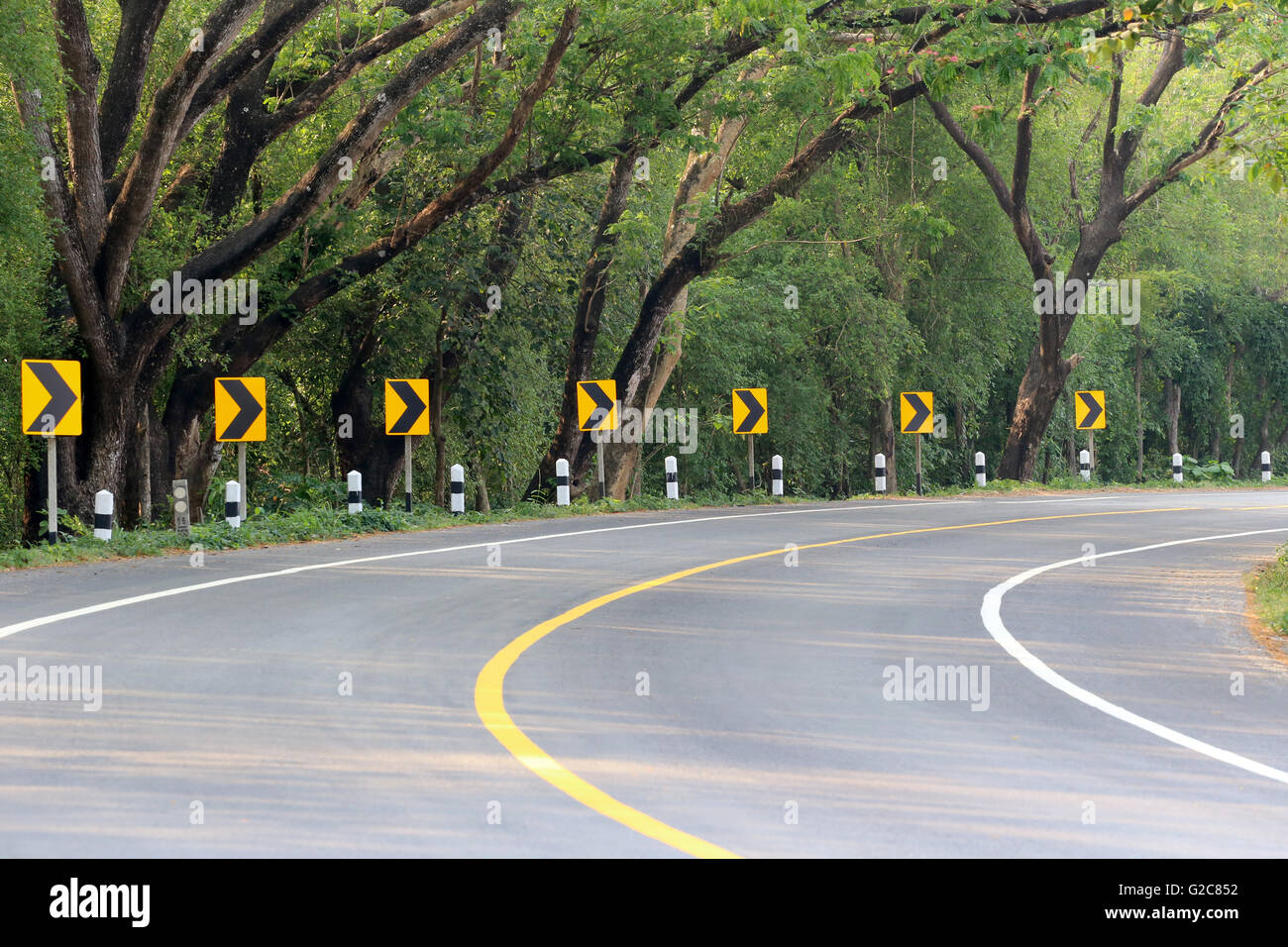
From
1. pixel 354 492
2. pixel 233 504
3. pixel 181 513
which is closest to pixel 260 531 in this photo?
pixel 233 504

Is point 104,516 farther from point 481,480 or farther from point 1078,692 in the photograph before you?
point 481,480

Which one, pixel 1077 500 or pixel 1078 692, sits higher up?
pixel 1077 500

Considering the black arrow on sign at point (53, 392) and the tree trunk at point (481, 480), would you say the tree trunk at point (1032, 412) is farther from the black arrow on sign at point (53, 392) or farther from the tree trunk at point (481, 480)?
the black arrow on sign at point (53, 392)

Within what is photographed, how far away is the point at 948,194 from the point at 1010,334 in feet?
18.1

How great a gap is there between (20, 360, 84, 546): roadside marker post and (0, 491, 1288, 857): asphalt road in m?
2.21

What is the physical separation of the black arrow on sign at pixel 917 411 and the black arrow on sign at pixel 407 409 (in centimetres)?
1260

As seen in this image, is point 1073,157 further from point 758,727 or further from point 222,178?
point 758,727

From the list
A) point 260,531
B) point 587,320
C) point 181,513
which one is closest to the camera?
point 181,513

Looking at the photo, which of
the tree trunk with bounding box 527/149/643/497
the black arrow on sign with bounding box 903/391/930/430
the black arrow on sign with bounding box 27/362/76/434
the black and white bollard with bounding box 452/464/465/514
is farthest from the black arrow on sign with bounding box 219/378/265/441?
the black arrow on sign with bounding box 903/391/930/430

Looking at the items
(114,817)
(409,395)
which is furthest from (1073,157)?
(114,817)

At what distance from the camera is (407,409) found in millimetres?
23234

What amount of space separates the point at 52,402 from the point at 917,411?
1940 cm

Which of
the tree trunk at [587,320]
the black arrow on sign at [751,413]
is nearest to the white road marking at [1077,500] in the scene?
the black arrow on sign at [751,413]

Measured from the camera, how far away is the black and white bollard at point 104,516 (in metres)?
18.0
